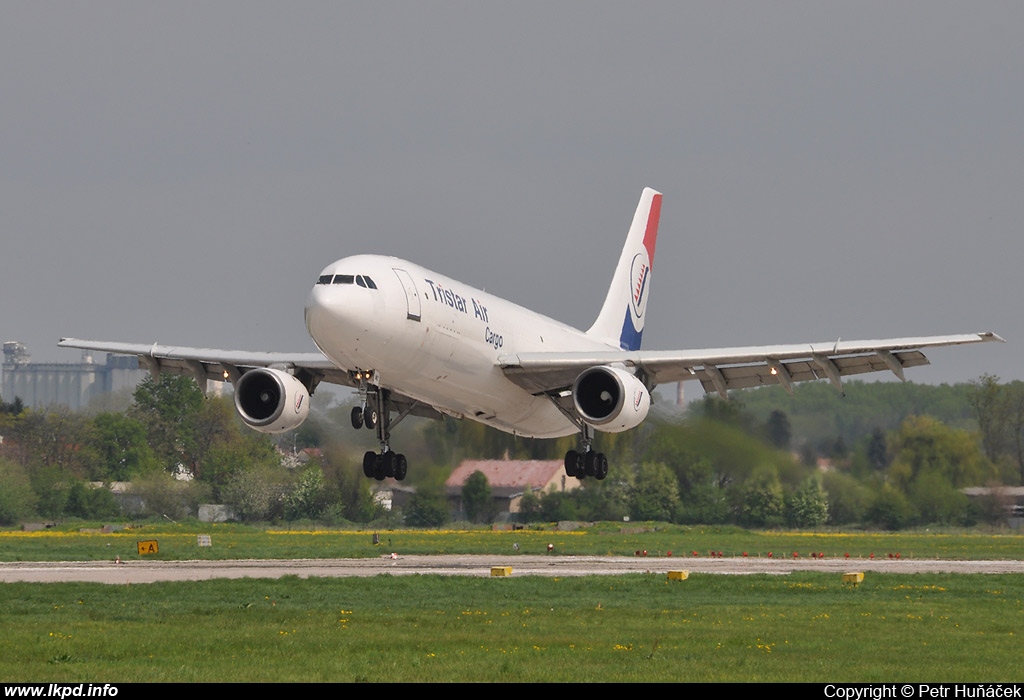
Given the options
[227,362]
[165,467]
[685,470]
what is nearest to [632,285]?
[685,470]

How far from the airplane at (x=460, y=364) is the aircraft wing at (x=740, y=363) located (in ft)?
0.14

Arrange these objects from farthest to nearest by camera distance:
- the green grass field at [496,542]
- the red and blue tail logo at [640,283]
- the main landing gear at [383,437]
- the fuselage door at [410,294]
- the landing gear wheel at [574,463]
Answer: the green grass field at [496,542]
the red and blue tail logo at [640,283]
the landing gear wheel at [574,463]
the main landing gear at [383,437]
the fuselage door at [410,294]

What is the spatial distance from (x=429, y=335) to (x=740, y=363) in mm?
10756

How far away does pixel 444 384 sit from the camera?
36156mm

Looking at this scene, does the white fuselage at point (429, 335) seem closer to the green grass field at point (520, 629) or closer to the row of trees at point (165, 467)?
the green grass field at point (520, 629)

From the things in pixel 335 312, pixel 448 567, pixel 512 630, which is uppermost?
pixel 335 312

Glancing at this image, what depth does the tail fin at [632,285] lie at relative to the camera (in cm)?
4962

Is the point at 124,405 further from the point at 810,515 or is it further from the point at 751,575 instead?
the point at 751,575

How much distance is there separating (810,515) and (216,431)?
125 ft

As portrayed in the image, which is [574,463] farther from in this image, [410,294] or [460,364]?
[410,294]

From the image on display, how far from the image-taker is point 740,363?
A: 41.2 metres

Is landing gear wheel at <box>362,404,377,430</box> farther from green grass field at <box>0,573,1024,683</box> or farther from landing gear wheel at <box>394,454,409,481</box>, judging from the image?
landing gear wheel at <box>394,454,409,481</box>

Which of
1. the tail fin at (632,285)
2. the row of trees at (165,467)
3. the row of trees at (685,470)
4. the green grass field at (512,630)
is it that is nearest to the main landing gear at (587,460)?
the green grass field at (512,630)

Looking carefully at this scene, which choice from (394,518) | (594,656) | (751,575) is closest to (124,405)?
(394,518)
